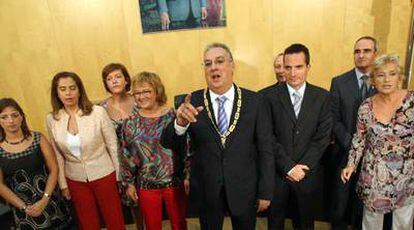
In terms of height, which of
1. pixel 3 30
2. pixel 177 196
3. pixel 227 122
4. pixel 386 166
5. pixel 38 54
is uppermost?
pixel 3 30

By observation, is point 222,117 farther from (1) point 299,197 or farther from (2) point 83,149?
(2) point 83,149

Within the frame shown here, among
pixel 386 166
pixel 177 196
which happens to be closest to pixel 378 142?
pixel 386 166

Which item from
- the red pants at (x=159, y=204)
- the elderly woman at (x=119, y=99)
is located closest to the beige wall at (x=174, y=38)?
the elderly woman at (x=119, y=99)

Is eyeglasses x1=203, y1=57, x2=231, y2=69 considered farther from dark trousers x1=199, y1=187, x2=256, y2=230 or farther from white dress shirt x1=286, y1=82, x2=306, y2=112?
dark trousers x1=199, y1=187, x2=256, y2=230

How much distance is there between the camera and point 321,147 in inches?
92.7

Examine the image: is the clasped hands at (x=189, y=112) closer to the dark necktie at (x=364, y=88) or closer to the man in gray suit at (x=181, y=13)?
the dark necktie at (x=364, y=88)

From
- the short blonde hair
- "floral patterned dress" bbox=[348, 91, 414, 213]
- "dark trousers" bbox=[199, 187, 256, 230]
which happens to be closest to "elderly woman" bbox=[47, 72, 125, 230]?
the short blonde hair

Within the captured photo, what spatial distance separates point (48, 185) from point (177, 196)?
1054 millimetres

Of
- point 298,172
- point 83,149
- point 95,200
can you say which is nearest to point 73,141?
point 83,149

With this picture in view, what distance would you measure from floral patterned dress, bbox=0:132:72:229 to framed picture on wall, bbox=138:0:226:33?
7.28ft

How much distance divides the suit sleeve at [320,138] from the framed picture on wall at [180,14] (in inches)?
88.6

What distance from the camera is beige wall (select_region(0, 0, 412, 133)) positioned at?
13.1 ft

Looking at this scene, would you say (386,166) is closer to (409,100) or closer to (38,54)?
(409,100)

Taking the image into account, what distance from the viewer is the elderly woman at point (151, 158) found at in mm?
2277
